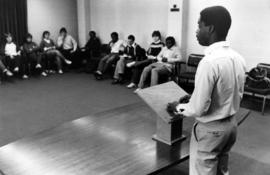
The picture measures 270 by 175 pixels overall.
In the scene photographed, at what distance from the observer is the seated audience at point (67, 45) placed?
7773 millimetres

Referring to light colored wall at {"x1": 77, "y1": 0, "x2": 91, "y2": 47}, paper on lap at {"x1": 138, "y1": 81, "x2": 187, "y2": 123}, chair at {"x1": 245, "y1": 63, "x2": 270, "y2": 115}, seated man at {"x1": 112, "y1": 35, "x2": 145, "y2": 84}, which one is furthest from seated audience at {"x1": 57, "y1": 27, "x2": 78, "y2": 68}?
paper on lap at {"x1": 138, "y1": 81, "x2": 187, "y2": 123}

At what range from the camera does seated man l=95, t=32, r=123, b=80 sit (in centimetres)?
678

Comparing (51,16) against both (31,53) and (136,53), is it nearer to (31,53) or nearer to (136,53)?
(31,53)

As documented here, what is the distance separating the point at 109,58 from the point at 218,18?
17.5 ft

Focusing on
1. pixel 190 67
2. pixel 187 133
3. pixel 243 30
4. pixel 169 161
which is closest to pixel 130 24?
pixel 190 67

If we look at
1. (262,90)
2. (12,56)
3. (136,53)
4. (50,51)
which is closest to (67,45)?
(50,51)

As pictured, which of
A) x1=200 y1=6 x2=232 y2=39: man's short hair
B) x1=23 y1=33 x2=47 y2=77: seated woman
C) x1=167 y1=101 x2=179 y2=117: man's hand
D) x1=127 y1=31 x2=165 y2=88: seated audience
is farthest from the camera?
x1=23 y1=33 x2=47 y2=77: seated woman

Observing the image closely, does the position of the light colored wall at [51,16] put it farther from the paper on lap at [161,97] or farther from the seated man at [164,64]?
the paper on lap at [161,97]

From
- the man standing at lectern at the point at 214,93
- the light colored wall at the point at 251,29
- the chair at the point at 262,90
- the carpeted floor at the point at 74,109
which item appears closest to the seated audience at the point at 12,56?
the carpeted floor at the point at 74,109

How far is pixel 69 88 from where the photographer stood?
6.06m

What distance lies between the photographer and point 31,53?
23.3ft

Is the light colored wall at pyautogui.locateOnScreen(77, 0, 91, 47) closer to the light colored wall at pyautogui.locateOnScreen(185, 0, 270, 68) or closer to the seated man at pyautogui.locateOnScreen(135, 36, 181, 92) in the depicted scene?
the seated man at pyautogui.locateOnScreen(135, 36, 181, 92)

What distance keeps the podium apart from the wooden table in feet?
0.22

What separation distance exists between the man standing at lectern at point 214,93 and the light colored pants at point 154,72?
Answer: 12.5 feet
